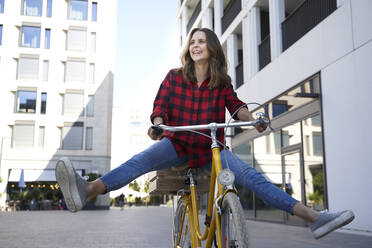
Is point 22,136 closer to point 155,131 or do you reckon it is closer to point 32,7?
point 32,7

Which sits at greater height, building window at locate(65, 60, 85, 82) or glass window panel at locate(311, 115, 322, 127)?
building window at locate(65, 60, 85, 82)

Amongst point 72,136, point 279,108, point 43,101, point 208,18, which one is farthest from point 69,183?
point 43,101

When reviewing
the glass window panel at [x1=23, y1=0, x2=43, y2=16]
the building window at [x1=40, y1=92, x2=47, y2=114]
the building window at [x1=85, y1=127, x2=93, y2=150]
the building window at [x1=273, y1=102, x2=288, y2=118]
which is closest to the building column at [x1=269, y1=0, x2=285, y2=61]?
the building window at [x1=273, y1=102, x2=288, y2=118]

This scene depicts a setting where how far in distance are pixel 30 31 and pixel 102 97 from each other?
29.6 ft

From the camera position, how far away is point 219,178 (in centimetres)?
244

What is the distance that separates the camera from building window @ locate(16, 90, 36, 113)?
119ft

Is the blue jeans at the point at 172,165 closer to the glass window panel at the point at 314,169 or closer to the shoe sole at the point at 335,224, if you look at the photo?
the shoe sole at the point at 335,224

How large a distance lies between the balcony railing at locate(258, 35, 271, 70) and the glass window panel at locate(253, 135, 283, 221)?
2.62m

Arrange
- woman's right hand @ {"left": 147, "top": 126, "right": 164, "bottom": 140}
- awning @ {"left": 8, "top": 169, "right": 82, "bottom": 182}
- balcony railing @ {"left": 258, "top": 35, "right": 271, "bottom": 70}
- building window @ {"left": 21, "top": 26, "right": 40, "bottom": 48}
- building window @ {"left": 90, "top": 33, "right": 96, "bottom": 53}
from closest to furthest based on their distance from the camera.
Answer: woman's right hand @ {"left": 147, "top": 126, "right": 164, "bottom": 140} → balcony railing @ {"left": 258, "top": 35, "right": 271, "bottom": 70} → awning @ {"left": 8, "top": 169, "right": 82, "bottom": 182} → building window @ {"left": 21, "top": 26, "right": 40, "bottom": 48} → building window @ {"left": 90, "top": 33, "right": 96, "bottom": 53}

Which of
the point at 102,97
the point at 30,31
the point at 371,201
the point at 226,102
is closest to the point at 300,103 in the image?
Answer: the point at 371,201

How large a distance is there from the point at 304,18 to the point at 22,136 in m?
30.6

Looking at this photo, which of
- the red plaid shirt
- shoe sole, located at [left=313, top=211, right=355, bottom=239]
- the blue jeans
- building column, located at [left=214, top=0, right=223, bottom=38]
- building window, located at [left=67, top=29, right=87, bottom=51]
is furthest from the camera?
building window, located at [left=67, top=29, right=87, bottom=51]

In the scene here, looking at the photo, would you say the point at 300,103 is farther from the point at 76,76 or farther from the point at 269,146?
the point at 76,76

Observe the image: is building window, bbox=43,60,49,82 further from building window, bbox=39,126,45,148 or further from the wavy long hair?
the wavy long hair
